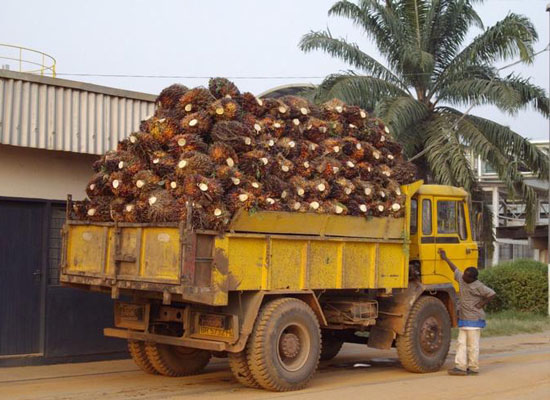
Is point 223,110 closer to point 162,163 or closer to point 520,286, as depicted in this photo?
point 162,163

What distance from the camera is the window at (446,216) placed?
40.8ft

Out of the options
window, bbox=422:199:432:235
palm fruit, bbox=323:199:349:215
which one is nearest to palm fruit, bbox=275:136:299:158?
palm fruit, bbox=323:199:349:215

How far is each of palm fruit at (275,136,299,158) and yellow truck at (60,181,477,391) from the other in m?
1.02

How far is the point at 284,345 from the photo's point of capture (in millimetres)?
9867

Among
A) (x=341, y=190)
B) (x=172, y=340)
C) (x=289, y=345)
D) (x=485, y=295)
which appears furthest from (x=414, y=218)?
(x=172, y=340)

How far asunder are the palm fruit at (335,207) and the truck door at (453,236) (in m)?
2.33

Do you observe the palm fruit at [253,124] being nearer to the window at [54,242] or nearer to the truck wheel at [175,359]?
the truck wheel at [175,359]

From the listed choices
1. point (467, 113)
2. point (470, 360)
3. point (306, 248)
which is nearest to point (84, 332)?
point (306, 248)

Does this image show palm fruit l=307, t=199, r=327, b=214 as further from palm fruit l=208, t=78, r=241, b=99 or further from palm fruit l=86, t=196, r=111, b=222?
palm fruit l=86, t=196, r=111, b=222

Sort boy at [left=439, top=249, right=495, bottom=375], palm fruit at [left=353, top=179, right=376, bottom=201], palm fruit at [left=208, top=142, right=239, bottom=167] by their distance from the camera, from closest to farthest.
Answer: palm fruit at [left=208, top=142, right=239, bottom=167] → palm fruit at [left=353, top=179, right=376, bottom=201] → boy at [left=439, top=249, right=495, bottom=375]

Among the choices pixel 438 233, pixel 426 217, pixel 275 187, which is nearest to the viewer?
pixel 275 187

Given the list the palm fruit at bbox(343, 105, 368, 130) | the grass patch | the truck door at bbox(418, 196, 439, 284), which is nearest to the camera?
the palm fruit at bbox(343, 105, 368, 130)

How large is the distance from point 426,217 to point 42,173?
20.0 ft

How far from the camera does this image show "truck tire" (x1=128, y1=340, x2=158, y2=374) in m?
11.0
